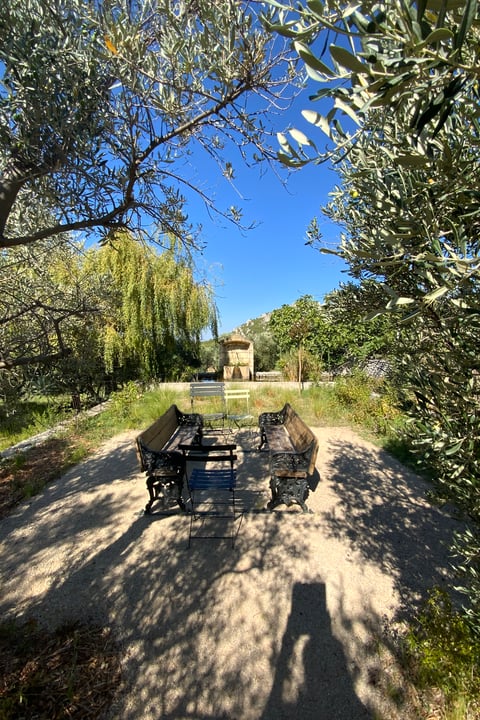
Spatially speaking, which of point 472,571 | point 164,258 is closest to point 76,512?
point 472,571

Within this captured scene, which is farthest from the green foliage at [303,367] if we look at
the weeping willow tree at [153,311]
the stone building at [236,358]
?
the weeping willow tree at [153,311]

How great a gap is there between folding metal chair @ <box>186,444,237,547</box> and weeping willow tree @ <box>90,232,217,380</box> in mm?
7222

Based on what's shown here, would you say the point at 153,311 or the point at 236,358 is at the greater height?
the point at 153,311

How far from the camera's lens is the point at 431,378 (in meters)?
1.58

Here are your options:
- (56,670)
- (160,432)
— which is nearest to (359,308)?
(56,670)

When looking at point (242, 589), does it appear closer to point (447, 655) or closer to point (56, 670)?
point (56, 670)

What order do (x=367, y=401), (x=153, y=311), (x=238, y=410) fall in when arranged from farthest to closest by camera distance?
(x=153, y=311)
(x=238, y=410)
(x=367, y=401)

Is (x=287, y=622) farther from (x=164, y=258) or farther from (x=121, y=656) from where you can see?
(x=164, y=258)

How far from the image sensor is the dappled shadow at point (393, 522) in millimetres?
3037

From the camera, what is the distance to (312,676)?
2127mm

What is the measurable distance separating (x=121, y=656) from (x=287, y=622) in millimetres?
1304

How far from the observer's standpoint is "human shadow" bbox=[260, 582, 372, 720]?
6.30 ft

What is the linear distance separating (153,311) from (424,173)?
1082 centimetres

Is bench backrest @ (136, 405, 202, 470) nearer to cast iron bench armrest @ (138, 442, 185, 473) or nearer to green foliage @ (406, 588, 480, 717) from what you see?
cast iron bench armrest @ (138, 442, 185, 473)
